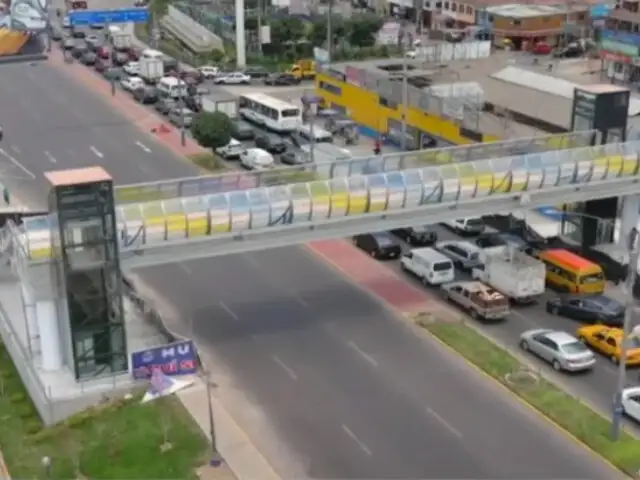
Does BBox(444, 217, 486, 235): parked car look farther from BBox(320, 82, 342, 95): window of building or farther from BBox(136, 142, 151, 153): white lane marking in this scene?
BBox(320, 82, 342, 95): window of building

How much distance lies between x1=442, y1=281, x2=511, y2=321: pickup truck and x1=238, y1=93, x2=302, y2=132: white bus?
27060 mm

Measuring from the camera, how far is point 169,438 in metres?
28.0

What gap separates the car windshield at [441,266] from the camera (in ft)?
126

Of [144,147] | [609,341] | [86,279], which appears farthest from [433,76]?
[86,279]

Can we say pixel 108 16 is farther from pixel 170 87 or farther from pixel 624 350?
pixel 624 350

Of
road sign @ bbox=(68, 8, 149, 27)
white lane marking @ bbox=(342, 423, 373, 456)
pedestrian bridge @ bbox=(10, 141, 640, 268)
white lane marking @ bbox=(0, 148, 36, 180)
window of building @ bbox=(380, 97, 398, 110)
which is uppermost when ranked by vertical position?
pedestrian bridge @ bbox=(10, 141, 640, 268)

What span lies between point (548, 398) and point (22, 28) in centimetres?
6301

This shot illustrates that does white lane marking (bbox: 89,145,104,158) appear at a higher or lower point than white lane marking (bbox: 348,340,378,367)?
lower

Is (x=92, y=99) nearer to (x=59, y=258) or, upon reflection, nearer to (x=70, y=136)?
(x=70, y=136)

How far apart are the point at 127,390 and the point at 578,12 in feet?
234

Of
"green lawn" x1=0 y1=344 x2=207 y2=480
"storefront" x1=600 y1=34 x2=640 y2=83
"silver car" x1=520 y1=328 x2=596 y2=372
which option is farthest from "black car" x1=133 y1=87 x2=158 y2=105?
"silver car" x1=520 y1=328 x2=596 y2=372

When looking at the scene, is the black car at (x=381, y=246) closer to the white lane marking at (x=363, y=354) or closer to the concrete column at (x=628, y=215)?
the white lane marking at (x=363, y=354)

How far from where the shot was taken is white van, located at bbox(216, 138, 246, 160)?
57.1 m

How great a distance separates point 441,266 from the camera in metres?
38.6
